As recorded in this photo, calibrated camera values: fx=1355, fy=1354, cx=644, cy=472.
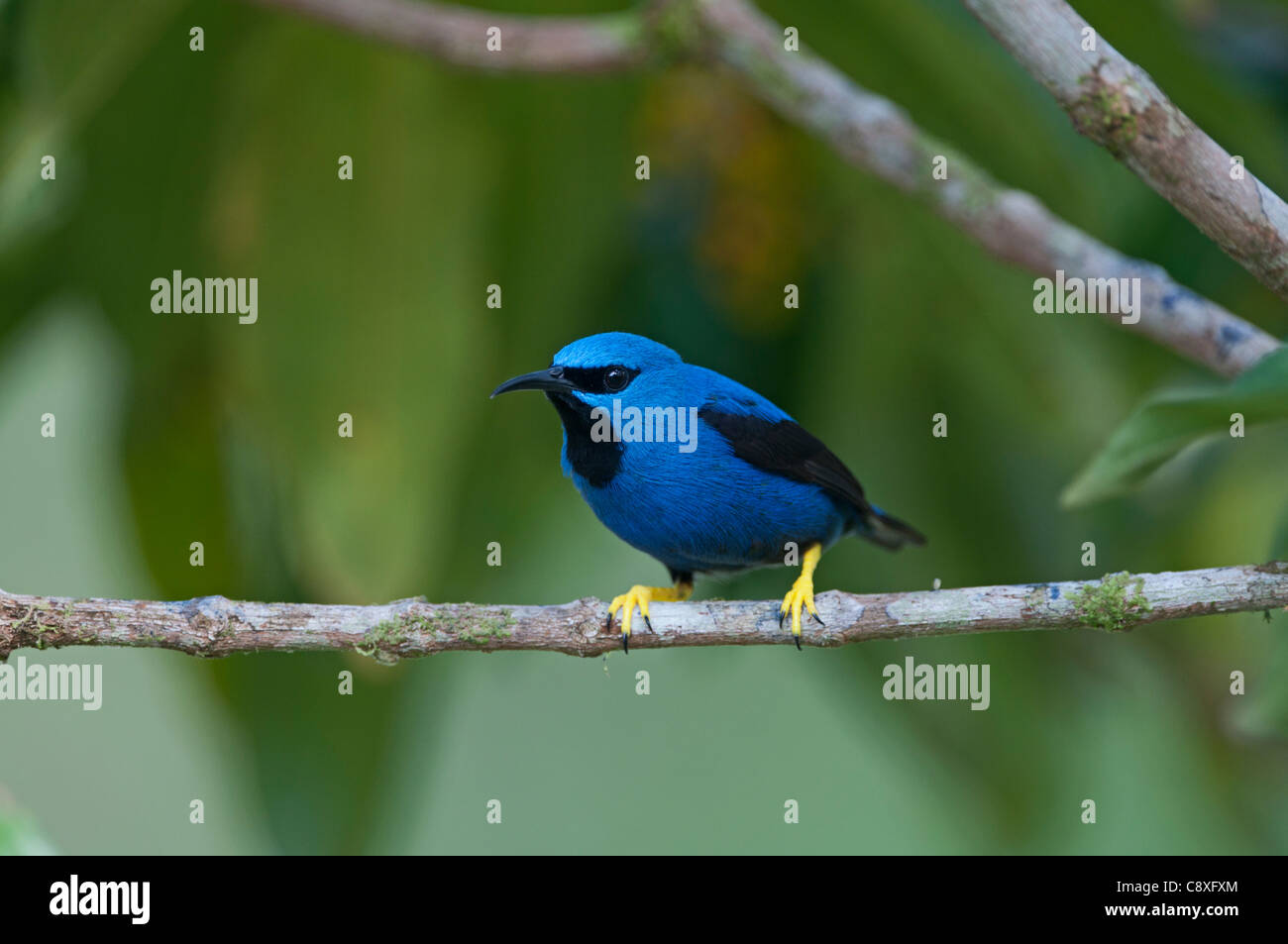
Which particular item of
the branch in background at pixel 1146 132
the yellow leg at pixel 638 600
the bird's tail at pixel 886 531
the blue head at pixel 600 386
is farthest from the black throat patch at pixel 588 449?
the branch in background at pixel 1146 132

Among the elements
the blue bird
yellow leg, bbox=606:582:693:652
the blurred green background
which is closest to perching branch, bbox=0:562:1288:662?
yellow leg, bbox=606:582:693:652

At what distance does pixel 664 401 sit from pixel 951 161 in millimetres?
905

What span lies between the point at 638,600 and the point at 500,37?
4.68 feet

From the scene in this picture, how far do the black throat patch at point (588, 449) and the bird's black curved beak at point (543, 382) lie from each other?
6cm

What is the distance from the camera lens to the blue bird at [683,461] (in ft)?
8.04

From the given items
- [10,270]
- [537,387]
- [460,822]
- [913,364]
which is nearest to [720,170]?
[913,364]

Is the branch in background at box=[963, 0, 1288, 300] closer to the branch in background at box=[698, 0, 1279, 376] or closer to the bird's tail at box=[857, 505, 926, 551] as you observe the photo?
the branch in background at box=[698, 0, 1279, 376]

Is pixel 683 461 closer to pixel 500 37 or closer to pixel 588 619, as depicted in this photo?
pixel 588 619

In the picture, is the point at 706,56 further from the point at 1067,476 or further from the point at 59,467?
the point at 59,467

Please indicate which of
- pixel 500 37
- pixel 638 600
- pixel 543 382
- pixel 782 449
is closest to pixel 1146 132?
pixel 782 449

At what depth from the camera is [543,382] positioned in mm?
2361

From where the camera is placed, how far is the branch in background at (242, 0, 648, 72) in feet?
10.3

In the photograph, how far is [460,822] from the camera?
5.80 m

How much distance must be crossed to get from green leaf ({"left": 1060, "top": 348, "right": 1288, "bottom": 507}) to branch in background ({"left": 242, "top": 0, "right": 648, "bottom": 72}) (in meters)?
1.53
